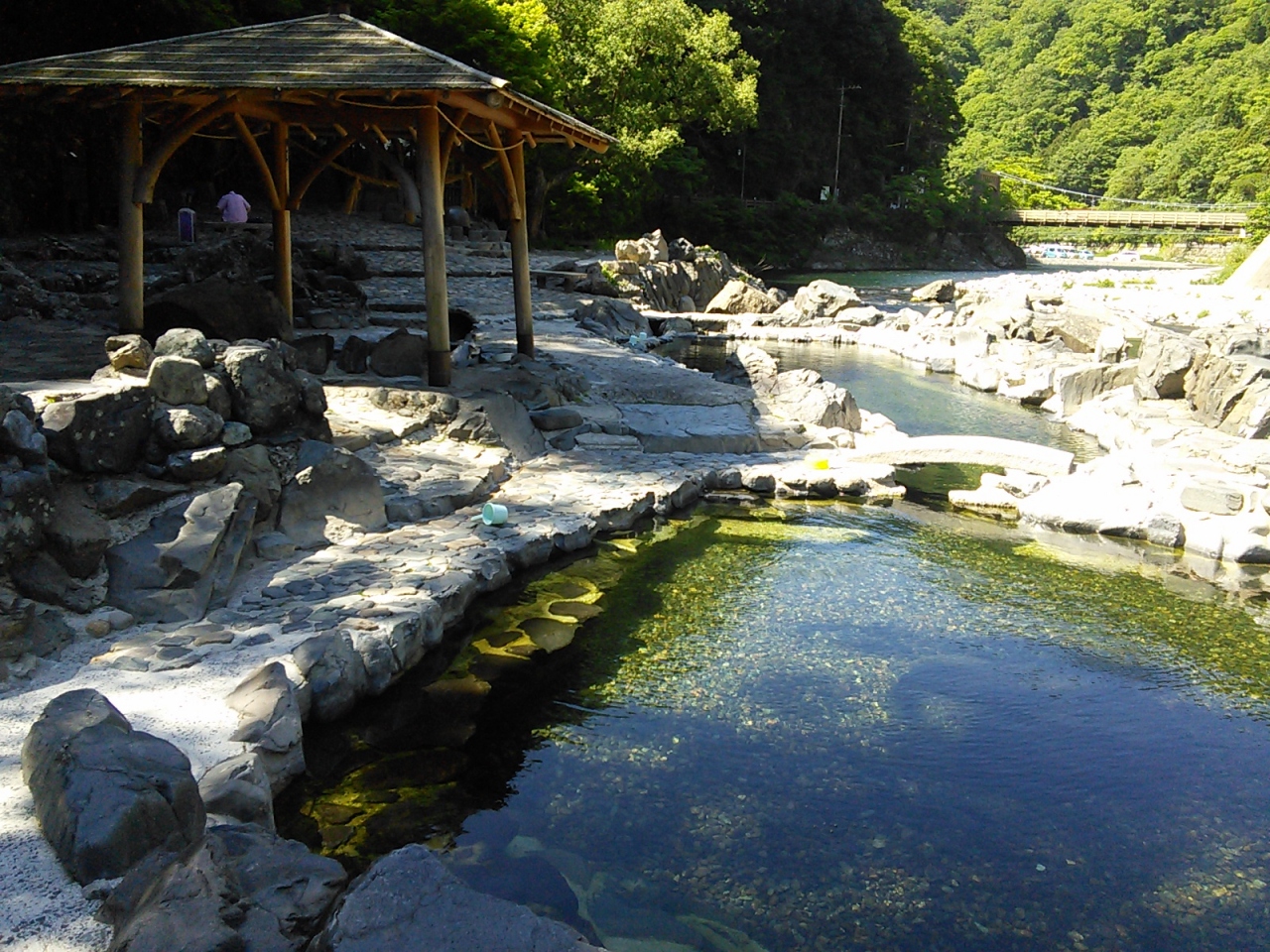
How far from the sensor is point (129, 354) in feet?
19.9

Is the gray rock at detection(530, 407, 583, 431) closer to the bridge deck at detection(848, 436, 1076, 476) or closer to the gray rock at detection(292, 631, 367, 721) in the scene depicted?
the bridge deck at detection(848, 436, 1076, 476)

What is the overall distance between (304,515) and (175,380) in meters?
1.07

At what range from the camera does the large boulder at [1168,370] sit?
12.9 meters

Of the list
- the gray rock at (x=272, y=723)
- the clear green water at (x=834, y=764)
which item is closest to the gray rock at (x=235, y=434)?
the clear green water at (x=834, y=764)

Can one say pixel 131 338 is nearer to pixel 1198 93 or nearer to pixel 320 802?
pixel 320 802

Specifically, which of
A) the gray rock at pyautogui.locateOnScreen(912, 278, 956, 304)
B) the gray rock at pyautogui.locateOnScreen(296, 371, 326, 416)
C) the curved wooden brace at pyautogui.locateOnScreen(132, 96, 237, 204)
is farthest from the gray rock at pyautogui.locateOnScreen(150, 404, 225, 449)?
the gray rock at pyautogui.locateOnScreen(912, 278, 956, 304)

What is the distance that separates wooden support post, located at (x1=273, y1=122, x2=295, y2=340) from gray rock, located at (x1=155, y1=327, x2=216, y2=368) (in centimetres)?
423

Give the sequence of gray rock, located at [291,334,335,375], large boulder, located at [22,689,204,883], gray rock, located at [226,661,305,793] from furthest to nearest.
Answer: gray rock, located at [291,334,335,375] < gray rock, located at [226,661,305,793] < large boulder, located at [22,689,204,883]

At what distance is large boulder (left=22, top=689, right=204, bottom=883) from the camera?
2.92 meters

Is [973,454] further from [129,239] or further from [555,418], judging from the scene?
[129,239]

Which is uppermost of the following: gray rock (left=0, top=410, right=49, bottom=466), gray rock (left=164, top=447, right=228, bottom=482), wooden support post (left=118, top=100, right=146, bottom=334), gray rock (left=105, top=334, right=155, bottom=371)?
wooden support post (left=118, top=100, right=146, bottom=334)

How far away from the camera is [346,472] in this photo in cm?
635

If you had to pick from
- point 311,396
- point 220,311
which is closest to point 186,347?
point 311,396

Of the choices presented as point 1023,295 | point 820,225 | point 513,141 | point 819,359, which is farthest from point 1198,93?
point 513,141
